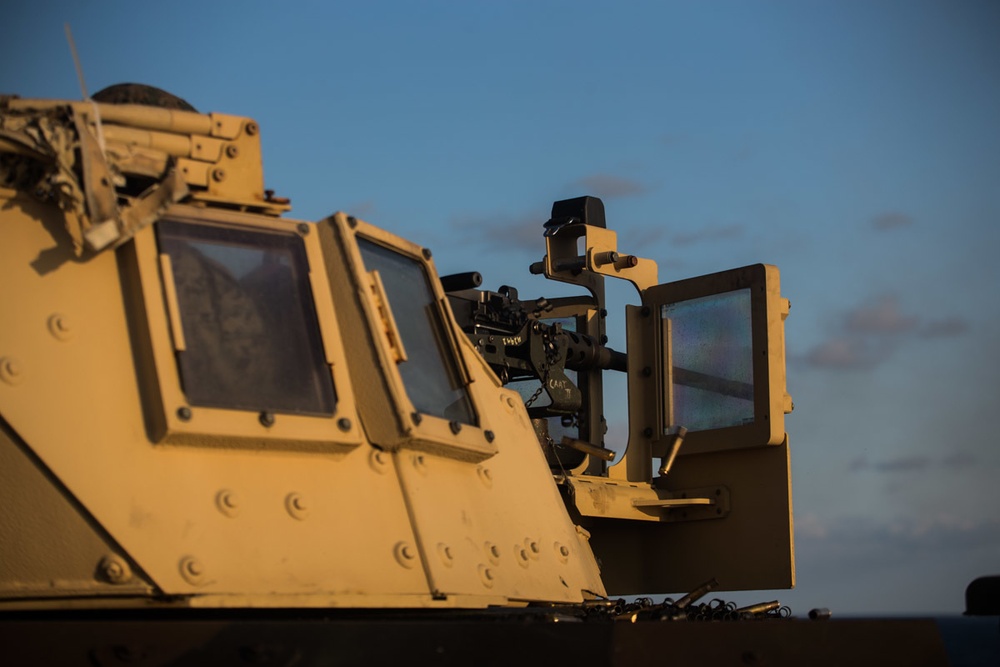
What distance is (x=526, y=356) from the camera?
995 centimetres

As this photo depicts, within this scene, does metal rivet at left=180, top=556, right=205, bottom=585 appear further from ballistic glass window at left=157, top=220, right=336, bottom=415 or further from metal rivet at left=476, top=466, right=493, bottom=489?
metal rivet at left=476, top=466, right=493, bottom=489

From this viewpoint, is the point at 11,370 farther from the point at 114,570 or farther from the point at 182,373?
the point at 114,570

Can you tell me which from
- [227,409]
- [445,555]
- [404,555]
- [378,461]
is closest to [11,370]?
[227,409]

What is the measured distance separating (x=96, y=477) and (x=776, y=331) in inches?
247

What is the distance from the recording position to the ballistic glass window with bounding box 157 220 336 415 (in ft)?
18.2

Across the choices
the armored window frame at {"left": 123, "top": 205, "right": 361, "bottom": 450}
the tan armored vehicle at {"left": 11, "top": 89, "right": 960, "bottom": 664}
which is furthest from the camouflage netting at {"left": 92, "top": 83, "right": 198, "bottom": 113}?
the armored window frame at {"left": 123, "top": 205, "right": 361, "bottom": 450}

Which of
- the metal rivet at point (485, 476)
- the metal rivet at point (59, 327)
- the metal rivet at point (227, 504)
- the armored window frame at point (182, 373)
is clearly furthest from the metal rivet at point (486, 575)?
the metal rivet at point (59, 327)

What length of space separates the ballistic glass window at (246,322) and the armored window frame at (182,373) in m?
0.01

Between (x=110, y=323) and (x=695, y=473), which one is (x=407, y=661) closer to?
(x=110, y=323)

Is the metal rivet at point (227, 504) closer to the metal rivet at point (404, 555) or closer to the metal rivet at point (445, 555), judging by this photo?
the metal rivet at point (404, 555)

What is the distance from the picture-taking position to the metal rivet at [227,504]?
533cm

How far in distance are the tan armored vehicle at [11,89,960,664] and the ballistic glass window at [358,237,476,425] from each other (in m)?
0.01

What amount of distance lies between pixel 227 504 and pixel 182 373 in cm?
50

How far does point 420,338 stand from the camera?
6.62 metres
